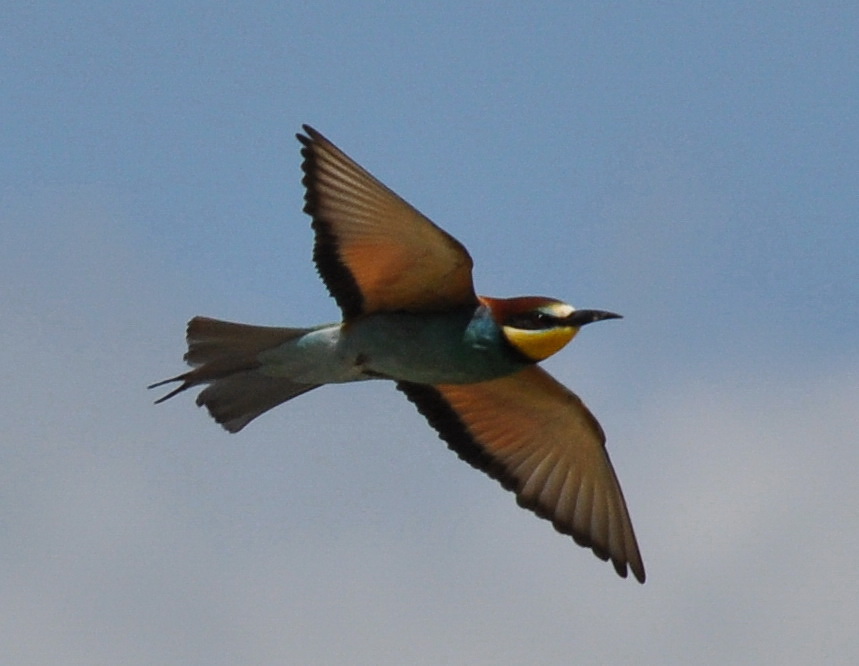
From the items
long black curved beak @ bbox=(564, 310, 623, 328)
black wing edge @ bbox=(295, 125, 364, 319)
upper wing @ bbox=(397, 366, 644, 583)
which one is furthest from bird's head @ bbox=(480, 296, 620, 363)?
upper wing @ bbox=(397, 366, 644, 583)

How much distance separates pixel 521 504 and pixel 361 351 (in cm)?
113

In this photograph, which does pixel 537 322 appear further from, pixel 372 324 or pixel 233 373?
pixel 233 373

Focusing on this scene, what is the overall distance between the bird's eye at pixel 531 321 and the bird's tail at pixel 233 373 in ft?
1.88

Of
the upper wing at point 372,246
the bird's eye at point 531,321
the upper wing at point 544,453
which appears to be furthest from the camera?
the upper wing at point 544,453

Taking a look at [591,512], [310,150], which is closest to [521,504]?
[591,512]

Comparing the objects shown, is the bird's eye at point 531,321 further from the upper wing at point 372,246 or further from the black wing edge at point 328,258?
the black wing edge at point 328,258

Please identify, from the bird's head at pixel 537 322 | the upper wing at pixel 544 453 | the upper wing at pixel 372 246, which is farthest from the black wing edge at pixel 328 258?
the upper wing at pixel 544 453

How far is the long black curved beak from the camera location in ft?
17.2

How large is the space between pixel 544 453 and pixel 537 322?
39.9 inches

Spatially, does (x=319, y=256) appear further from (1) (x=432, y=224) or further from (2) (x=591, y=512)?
(2) (x=591, y=512)

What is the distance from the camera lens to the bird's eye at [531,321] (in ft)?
17.4

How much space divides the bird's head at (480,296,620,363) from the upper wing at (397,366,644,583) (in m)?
0.79

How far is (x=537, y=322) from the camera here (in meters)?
5.30

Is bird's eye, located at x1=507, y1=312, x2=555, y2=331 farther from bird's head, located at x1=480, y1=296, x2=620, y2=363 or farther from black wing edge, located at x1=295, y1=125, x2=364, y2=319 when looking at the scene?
black wing edge, located at x1=295, y1=125, x2=364, y2=319
